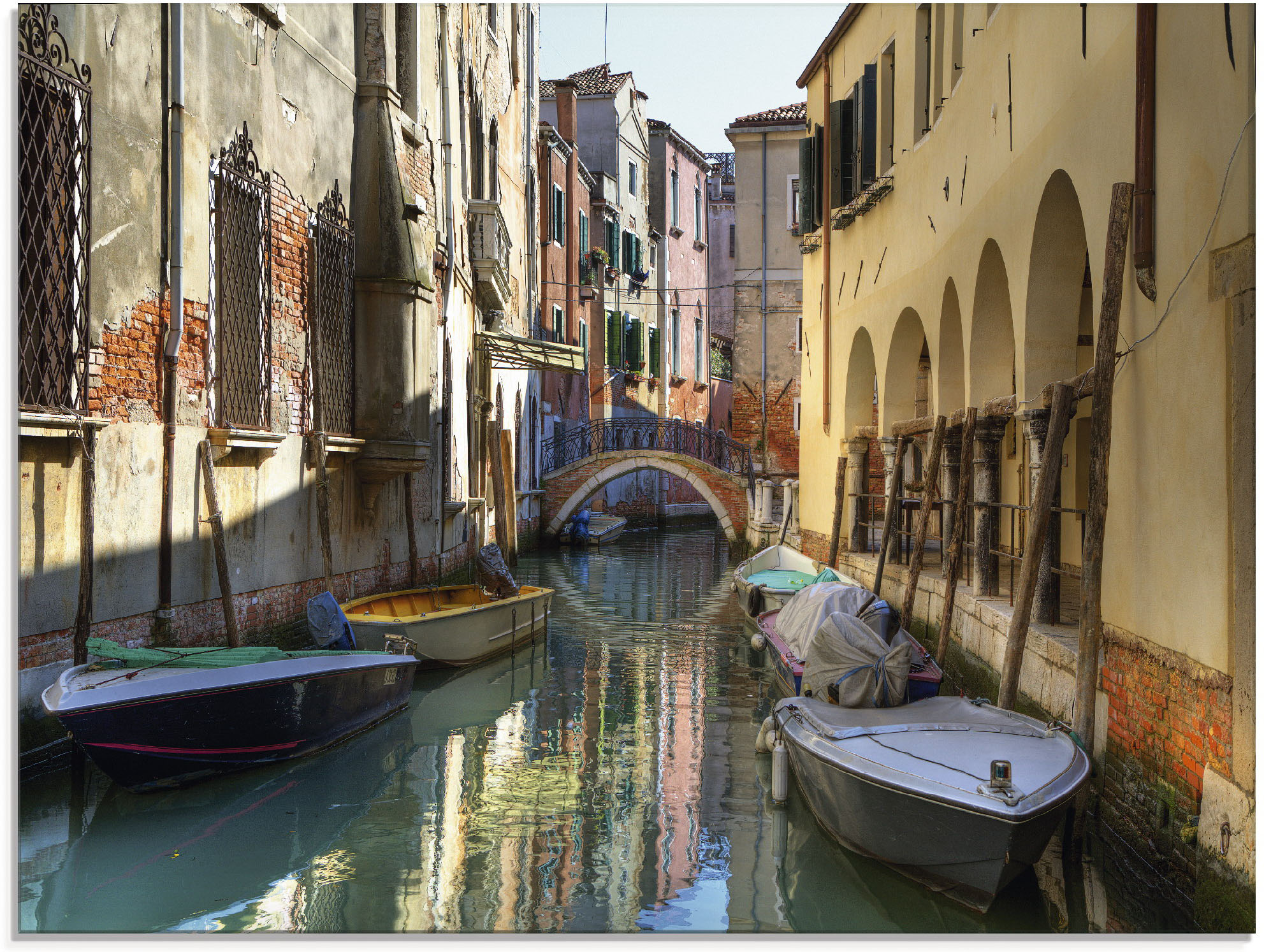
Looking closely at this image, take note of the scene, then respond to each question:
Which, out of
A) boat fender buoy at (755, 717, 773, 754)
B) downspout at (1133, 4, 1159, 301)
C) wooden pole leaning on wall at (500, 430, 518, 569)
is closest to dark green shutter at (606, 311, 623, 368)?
wooden pole leaning on wall at (500, 430, 518, 569)

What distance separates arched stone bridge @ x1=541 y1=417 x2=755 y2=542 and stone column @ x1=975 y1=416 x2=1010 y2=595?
13432 mm

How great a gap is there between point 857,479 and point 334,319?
566 centimetres

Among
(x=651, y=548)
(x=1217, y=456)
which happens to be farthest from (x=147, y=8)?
(x=651, y=548)

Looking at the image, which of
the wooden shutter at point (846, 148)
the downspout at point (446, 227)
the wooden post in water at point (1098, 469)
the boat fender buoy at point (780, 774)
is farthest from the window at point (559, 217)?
the wooden post in water at point (1098, 469)

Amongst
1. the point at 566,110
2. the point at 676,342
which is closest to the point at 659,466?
the point at 566,110

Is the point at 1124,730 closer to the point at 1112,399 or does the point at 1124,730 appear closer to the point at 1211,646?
the point at 1211,646

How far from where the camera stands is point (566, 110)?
25859 mm

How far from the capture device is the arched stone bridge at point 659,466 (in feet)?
72.2

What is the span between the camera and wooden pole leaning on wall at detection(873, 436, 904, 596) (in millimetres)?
10023

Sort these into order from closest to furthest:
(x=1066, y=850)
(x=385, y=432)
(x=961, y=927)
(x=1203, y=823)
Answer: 1. (x=1203, y=823)
2. (x=961, y=927)
3. (x=1066, y=850)
4. (x=385, y=432)

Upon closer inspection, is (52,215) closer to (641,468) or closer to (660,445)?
(641,468)

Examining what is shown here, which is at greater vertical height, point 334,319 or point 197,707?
point 334,319

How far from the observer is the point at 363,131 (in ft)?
33.1

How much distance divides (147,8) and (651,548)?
59.4ft
